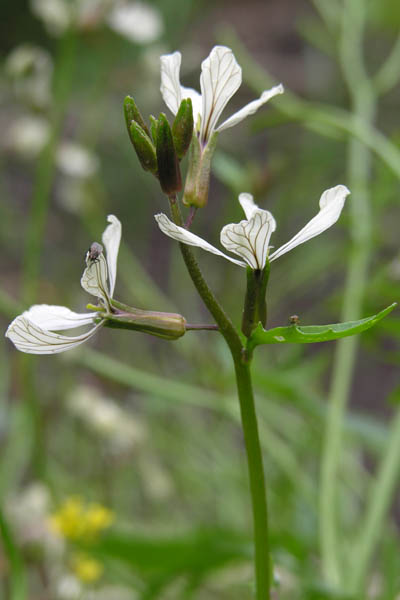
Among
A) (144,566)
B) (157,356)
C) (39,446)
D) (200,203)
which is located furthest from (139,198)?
(200,203)

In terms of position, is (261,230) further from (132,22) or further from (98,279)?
(132,22)

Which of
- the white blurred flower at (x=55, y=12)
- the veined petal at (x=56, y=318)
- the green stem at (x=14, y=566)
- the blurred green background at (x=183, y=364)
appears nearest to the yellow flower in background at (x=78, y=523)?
the blurred green background at (x=183, y=364)

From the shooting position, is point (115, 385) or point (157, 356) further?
point (157, 356)

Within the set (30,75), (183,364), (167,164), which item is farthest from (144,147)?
(183,364)

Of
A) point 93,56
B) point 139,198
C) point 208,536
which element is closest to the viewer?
point 208,536

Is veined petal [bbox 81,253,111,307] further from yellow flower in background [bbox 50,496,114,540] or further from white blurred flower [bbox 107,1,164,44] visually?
white blurred flower [bbox 107,1,164,44]

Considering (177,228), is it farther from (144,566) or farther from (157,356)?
(157,356)
